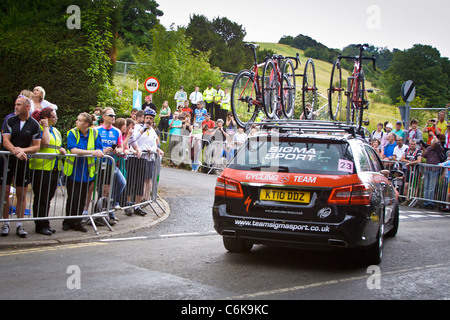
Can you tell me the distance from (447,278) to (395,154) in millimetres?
12073

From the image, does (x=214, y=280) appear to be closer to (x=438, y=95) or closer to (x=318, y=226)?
(x=318, y=226)

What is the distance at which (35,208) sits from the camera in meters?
9.26

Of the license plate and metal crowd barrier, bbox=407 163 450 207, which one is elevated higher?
the license plate

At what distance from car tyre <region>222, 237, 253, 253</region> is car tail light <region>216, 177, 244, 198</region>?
0.95 metres

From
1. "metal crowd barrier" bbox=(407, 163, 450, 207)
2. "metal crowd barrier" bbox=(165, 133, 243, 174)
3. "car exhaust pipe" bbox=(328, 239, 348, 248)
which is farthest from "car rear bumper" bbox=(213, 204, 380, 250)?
"metal crowd barrier" bbox=(165, 133, 243, 174)

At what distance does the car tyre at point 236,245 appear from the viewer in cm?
828

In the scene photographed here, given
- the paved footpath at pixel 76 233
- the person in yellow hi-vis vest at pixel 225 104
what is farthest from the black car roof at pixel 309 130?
the person in yellow hi-vis vest at pixel 225 104

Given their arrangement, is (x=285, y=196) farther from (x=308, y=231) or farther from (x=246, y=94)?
(x=246, y=94)

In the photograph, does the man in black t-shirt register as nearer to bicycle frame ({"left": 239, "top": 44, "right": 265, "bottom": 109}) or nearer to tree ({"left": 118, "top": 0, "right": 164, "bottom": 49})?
bicycle frame ({"left": 239, "top": 44, "right": 265, "bottom": 109})

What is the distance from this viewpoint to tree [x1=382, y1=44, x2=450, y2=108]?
57.0 m

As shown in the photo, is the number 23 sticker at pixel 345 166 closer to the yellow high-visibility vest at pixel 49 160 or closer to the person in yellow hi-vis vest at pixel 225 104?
the yellow high-visibility vest at pixel 49 160

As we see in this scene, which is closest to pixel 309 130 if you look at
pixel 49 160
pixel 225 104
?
pixel 49 160

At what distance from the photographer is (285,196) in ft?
23.7
